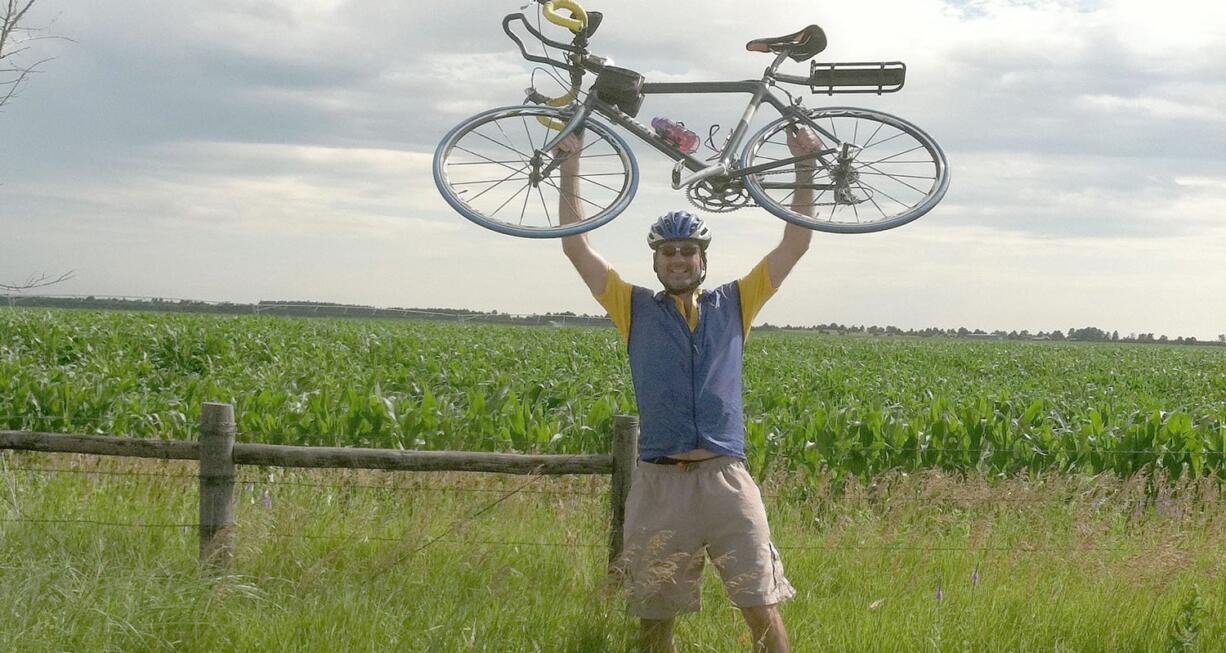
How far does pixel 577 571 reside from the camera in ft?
18.7

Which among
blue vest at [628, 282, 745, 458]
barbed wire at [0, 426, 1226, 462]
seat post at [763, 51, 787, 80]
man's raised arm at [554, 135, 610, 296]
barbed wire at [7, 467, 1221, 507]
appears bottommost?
barbed wire at [7, 467, 1221, 507]

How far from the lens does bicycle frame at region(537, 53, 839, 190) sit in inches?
179

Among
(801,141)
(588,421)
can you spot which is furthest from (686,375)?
(588,421)

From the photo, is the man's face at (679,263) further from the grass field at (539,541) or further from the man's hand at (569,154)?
the grass field at (539,541)

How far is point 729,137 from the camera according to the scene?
4.69 meters

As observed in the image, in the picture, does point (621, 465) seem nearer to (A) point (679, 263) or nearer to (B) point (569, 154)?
(A) point (679, 263)

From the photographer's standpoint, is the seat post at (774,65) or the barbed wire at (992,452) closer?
the seat post at (774,65)

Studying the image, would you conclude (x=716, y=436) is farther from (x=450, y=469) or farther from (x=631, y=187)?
(x=450, y=469)

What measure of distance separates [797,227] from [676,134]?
0.64 metres

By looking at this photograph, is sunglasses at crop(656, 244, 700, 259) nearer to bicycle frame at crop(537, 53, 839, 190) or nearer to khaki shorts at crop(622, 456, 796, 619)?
bicycle frame at crop(537, 53, 839, 190)

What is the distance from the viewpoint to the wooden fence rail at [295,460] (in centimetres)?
557

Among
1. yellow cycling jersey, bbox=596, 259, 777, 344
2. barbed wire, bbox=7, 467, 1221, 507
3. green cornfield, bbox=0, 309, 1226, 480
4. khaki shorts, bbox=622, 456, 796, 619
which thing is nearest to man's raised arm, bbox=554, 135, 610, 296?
yellow cycling jersey, bbox=596, 259, 777, 344

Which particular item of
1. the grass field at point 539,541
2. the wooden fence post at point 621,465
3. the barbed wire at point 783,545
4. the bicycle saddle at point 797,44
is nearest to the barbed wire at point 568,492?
the grass field at point 539,541

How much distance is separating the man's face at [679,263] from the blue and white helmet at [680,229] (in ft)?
0.10
